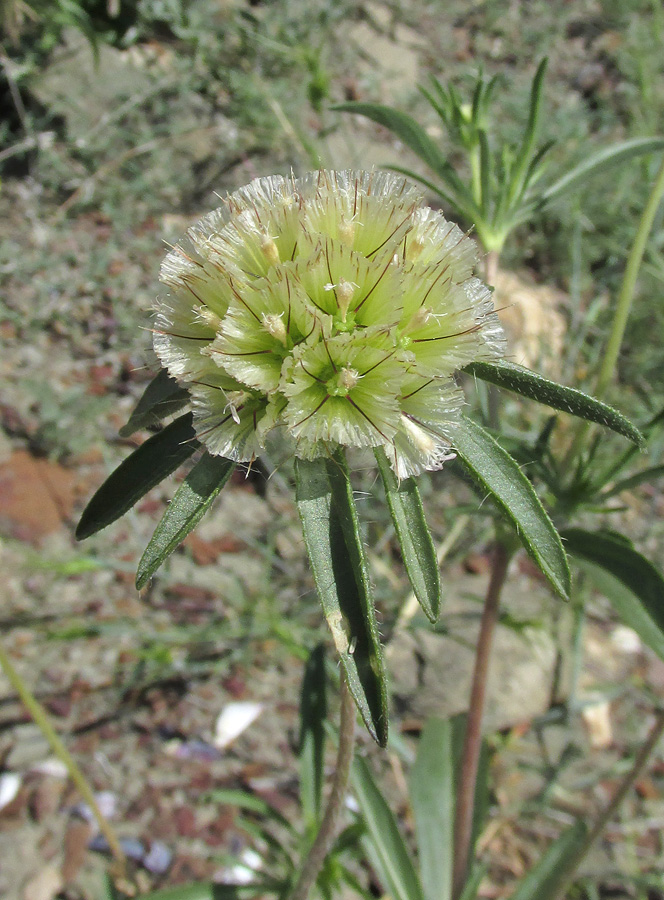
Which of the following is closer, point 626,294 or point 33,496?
point 626,294

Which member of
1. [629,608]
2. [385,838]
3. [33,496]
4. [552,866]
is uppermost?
[629,608]

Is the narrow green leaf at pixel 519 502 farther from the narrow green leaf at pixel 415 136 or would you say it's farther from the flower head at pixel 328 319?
the narrow green leaf at pixel 415 136

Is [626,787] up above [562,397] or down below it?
below

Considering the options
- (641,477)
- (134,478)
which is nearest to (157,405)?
(134,478)

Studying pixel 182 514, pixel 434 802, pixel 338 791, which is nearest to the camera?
pixel 182 514

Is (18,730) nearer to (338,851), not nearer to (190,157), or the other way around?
(338,851)

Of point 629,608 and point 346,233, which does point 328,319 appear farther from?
point 629,608
